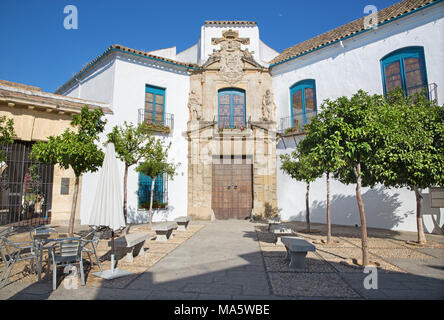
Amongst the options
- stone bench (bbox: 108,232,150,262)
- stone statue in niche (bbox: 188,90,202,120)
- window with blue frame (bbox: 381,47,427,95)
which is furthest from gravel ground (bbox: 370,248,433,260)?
stone statue in niche (bbox: 188,90,202,120)

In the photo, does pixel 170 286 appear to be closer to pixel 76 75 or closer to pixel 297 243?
pixel 297 243

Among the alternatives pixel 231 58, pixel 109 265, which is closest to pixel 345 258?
pixel 109 265

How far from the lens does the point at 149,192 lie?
41.6 feet

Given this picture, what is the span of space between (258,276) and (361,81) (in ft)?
32.7

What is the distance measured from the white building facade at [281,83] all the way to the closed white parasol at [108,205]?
7081 mm

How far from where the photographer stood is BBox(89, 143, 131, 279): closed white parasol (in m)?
4.61

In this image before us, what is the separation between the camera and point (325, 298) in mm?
3789

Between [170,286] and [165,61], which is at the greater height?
[165,61]

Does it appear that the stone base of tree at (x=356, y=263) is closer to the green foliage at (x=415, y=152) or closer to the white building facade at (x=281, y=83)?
the green foliage at (x=415, y=152)

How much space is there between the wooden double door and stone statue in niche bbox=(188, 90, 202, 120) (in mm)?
2680

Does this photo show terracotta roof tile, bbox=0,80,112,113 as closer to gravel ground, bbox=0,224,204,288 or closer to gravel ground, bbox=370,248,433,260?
gravel ground, bbox=0,224,204,288

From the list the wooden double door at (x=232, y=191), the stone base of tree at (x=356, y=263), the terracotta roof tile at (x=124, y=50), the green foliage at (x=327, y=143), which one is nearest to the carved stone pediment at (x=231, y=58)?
the terracotta roof tile at (x=124, y=50)

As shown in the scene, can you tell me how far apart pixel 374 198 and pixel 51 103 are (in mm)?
12819
